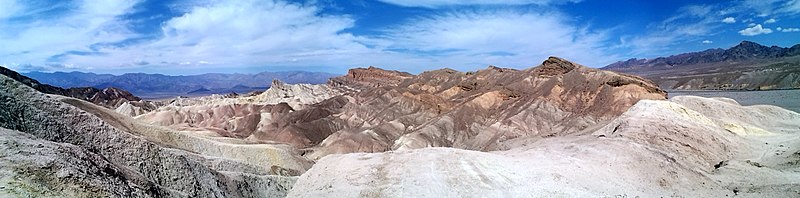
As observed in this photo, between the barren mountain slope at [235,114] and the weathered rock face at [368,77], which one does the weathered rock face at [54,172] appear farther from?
the weathered rock face at [368,77]

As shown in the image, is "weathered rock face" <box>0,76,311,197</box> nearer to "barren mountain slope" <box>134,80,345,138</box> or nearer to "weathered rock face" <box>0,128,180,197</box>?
"weathered rock face" <box>0,128,180,197</box>

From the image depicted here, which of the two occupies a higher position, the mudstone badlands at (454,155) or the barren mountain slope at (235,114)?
the mudstone badlands at (454,155)

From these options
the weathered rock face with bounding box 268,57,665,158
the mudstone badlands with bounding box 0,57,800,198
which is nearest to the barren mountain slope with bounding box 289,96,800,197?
the mudstone badlands with bounding box 0,57,800,198

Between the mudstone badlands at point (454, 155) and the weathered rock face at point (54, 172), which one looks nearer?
the weathered rock face at point (54, 172)

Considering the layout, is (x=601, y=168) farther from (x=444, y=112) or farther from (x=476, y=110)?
(x=444, y=112)

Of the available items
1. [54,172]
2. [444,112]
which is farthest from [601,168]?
[444,112]

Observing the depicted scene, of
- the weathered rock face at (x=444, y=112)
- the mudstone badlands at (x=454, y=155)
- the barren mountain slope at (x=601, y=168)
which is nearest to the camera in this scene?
the mudstone badlands at (x=454, y=155)

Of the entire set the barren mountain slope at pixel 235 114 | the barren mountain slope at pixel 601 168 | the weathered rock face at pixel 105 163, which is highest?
the weathered rock face at pixel 105 163

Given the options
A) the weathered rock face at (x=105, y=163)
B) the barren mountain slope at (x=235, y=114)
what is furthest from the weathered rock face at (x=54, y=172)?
the barren mountain slope at (x=235, y=114)

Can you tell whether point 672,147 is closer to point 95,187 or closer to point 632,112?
point 632,112
